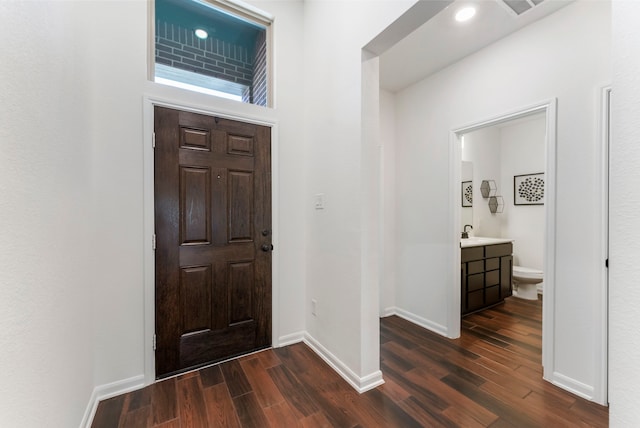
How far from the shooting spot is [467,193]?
154 inches

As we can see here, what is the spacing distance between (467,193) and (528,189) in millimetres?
1063

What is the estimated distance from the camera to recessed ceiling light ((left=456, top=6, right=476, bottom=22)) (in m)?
1.90

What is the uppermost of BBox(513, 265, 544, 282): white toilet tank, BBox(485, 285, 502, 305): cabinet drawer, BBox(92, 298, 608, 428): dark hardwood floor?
BBox(513, 265, 544, 282): white toilet tank

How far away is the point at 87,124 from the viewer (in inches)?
62.4

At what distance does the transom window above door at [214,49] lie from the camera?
6.68 feet

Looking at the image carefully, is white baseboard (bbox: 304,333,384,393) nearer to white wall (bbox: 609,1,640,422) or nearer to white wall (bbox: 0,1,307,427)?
white wall (bbox: 0,1,307,427)

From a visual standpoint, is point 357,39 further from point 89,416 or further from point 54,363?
point 89,416

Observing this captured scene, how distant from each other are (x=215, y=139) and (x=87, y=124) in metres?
0.77

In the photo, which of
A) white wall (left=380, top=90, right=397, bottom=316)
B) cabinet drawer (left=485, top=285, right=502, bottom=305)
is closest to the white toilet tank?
cabinet drawer (left=485, top=285, right=502, bottom=305)

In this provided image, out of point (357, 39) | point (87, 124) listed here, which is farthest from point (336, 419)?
point (357, 39)

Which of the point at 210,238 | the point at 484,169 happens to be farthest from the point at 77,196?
the point at 484,169

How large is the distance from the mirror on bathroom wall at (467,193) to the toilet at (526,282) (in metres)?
0.94

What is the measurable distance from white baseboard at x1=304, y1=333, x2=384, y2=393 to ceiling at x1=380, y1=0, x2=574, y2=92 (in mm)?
2667

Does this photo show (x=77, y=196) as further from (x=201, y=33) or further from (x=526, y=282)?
(x=526, y=282)
